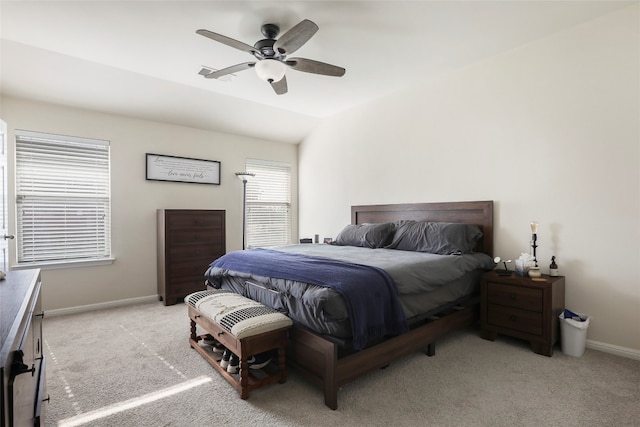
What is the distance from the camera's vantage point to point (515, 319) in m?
2.85

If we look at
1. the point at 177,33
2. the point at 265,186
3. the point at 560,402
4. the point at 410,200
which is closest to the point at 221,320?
the point at 560,402

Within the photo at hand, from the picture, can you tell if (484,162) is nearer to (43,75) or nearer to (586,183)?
(586,183)

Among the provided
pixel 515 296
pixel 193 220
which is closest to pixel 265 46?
pixel 193 220

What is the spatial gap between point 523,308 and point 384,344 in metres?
1.40

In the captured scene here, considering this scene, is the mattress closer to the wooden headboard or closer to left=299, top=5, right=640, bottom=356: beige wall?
the wooden headboard

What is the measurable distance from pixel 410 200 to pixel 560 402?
254 centimetres

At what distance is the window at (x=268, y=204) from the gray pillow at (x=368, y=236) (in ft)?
6.00

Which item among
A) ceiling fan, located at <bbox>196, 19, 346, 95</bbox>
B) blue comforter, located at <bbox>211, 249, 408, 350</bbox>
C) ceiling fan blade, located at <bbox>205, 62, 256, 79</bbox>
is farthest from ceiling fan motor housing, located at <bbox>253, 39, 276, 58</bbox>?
blue comforter, located at <bbox>211, 249, 408, 350</bbox>

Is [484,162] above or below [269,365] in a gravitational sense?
above

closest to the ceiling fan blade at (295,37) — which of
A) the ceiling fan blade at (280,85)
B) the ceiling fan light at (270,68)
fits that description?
the ceiling fan light at (270,68)

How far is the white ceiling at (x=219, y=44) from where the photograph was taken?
8.34 feet

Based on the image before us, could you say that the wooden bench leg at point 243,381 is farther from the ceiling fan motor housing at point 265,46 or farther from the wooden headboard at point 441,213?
the wooden headboard at point 441,213

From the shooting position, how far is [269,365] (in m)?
2.43

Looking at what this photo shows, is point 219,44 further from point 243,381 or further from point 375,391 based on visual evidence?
point 375,391
